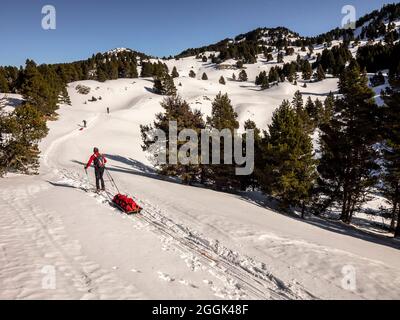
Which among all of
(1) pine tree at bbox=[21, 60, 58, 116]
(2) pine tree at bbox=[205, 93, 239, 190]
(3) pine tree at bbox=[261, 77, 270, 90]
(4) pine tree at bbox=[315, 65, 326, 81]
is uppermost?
(4) pine tree at bbox=[315, 65, 326, 81]

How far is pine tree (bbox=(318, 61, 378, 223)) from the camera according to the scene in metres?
21.6

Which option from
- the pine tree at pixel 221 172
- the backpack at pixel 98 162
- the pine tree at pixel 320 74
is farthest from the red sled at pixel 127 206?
the pine tree at pixel 320 74

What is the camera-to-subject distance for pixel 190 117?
84.5ft

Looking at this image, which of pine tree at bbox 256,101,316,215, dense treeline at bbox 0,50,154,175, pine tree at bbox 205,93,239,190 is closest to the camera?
dense treeline at bbox 0,50,154,175

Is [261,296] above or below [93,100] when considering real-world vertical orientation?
Answer: below

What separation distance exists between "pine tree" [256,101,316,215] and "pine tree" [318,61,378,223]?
198 centimetres

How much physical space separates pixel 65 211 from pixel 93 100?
275 ft

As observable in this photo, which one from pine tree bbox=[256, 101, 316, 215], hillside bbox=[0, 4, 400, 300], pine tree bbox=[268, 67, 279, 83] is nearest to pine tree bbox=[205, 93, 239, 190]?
pine tree bbox=[256, 101, 316, 215]

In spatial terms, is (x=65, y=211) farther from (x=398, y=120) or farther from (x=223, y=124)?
(x=398, y=120)

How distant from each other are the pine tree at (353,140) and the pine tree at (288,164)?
198cm

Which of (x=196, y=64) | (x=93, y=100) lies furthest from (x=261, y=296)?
(x=196, y=64)

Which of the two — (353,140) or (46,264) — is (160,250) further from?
(353,140)

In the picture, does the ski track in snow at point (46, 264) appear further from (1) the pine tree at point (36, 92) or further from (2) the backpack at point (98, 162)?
(1) the pine tree at point (36, 92)

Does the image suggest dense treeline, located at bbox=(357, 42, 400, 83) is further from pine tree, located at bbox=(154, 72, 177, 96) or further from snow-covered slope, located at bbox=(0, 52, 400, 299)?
snow-covered slope, located at bbox=(0, 52, 400, 299)
